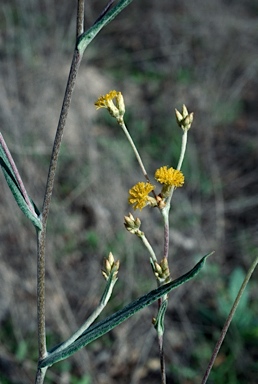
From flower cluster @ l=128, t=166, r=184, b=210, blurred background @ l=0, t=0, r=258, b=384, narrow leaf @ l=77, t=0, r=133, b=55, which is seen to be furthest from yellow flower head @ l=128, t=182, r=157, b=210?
blurred background @ l=0, t=0, r=258, b=384

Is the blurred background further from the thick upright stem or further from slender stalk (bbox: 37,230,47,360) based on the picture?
the thick upright stem

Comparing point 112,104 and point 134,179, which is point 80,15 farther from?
point 134,179

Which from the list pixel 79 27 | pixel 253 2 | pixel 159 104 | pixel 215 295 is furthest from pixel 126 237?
pixel 253 2

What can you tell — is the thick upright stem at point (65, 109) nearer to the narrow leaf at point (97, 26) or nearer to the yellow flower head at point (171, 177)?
the narrow leaf at point (97, 26)

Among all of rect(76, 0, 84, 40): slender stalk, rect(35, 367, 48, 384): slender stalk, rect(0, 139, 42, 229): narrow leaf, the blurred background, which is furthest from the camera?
the blurred background

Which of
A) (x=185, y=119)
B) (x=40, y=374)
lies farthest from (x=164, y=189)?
(x=40, y=374)

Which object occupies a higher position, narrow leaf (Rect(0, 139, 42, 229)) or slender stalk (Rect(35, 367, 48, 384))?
narrow leaf (Rect(0, 139, 42, 229))

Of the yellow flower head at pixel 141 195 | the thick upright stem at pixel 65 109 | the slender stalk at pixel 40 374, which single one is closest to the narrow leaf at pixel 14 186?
the thick upright stem at pixel 65 109

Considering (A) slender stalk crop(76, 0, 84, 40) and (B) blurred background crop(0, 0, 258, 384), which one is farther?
(B) blurred background crop(0, 0, 258, 384)
